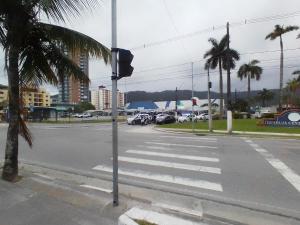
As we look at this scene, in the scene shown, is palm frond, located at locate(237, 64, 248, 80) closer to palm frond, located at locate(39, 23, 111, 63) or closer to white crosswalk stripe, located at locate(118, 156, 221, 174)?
white crosswalk stripe, located at locate(118, 156, 221, 174)

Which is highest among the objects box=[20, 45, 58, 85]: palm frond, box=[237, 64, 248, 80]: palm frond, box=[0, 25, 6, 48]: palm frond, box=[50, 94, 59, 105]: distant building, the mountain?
box=[237, 64, 248, 80]: palm frond

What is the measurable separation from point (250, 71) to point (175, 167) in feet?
216

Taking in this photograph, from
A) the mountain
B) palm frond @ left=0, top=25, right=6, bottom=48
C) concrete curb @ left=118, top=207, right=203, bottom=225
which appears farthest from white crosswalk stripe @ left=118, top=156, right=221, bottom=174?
the mountain

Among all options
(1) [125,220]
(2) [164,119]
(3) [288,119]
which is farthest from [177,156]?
(2) [164,119]

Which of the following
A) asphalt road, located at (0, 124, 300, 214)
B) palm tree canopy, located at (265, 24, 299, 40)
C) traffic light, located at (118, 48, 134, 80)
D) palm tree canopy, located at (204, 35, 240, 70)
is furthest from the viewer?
palm tree canopy, located at (204, 35, 240, 70)

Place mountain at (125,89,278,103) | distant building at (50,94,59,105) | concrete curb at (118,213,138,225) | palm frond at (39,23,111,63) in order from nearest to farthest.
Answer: concrete curb at (118,213,138,225) < palm frond at (39,23,111,63) < distant building at (50,94,59,105) < mountain at (125,89,278,103)

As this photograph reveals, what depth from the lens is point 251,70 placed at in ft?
241

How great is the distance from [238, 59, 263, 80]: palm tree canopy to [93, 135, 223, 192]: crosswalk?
6063 centimetres

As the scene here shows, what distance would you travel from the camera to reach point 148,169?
1126 centimetres

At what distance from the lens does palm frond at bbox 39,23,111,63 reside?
30.6 feet

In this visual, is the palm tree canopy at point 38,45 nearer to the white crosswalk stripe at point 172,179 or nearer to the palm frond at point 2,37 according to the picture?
the palm frond at point 2,37

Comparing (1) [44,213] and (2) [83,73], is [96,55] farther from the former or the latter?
(1) [44,213]

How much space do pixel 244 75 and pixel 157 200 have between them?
69742mm

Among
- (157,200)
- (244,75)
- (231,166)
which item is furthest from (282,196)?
(244,75)
